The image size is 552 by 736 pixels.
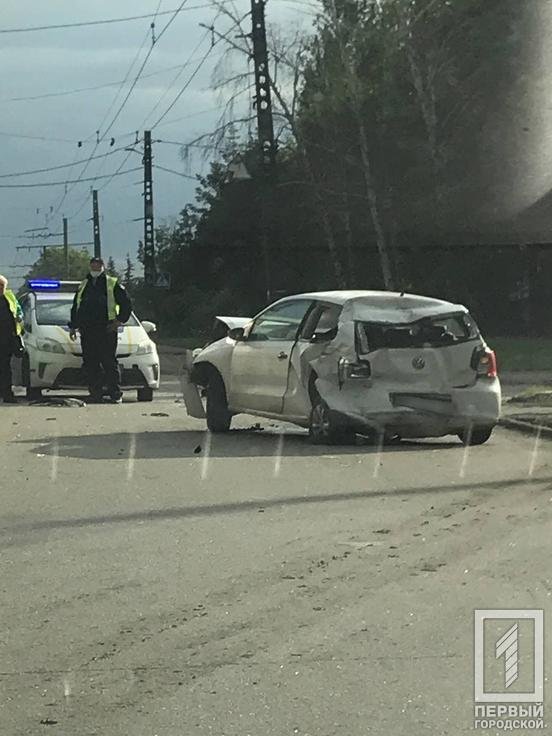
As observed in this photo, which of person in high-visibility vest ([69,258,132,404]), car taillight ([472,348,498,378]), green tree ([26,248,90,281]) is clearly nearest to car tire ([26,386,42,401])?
person in high-visibility vest ([69,258,132,404])

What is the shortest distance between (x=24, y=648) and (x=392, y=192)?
1603 inches

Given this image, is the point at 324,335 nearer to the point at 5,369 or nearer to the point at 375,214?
the point at 5,369

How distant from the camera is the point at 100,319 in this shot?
19.8 metres

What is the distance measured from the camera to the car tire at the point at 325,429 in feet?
46.3

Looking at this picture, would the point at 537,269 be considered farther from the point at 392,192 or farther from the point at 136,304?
the point at 136,304

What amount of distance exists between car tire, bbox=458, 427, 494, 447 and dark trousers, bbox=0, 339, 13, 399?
8.08 meters

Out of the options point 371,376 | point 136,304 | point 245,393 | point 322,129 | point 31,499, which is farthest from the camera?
point 136,304

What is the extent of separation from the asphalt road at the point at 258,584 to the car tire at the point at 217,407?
6.95 feet

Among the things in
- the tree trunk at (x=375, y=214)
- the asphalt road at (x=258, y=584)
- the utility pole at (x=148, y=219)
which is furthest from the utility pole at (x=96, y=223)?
the asphalt road at (x=258, y=584)

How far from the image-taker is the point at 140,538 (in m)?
9.28

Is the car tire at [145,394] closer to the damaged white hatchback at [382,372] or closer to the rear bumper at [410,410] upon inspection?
the damaged white hatchback at [382,372]

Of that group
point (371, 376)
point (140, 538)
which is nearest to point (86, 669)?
point (140, 538)

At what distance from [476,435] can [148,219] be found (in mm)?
53631

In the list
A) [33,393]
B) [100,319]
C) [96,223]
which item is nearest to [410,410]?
[100,319]
